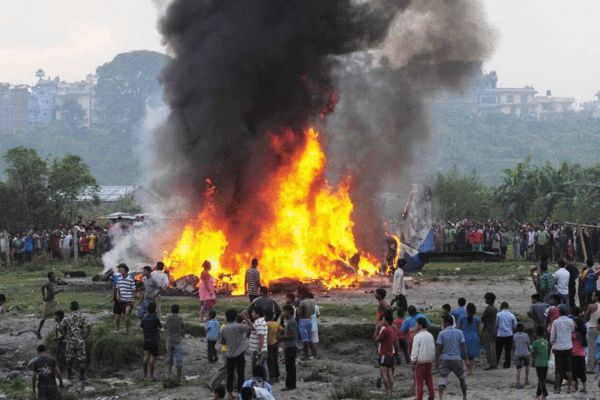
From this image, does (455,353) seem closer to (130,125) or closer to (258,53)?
(258,53)

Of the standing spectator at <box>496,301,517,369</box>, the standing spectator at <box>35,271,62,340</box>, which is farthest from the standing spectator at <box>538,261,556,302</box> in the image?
the standing spectator at <box>35,271,62,340</box>

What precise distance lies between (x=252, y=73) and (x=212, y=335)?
15.3 meters

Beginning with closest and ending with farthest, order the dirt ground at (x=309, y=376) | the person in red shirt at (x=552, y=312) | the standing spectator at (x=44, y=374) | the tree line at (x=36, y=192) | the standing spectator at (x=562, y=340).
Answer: the standing spectator at (x=44, y=374) → the standing spectator at (x=562, y=340) → the dirt ground at (x=309, y=376) → the person in red shirt at (x=552, y=312) → the tree line at (x=36, y=192)

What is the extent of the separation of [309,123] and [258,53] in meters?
2.98

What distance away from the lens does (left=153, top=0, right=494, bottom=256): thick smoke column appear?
3319cm

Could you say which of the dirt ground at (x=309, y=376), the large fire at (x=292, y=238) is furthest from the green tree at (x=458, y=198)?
the dirt ground at (x=309, y=376)

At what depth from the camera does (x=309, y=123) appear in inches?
1353

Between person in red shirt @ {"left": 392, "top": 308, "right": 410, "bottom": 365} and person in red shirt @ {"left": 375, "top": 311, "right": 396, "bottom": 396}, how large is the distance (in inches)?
Result: 56.9

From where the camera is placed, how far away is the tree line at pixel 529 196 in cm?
5450

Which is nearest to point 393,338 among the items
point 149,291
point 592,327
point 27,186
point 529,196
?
point 592,327

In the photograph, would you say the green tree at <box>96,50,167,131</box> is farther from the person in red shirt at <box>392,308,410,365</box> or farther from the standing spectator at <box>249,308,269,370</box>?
the standing spectator at <box>249,308,269,370</box>

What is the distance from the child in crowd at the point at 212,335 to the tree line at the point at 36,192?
32.9 meters

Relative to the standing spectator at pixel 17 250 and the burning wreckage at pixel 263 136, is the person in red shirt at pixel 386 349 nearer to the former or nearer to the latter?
the burning wreckage at pixel 263 136

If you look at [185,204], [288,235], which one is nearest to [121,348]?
[288,235]
